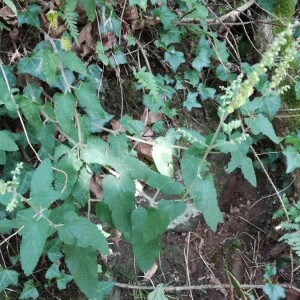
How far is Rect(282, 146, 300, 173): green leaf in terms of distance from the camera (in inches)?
91.2

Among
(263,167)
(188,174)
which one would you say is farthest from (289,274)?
(188,174)

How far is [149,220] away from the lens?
5.26ft

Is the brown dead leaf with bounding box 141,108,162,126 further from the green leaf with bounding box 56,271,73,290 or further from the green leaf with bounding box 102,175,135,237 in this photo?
the green leaf with bounding box 56,271,73,290

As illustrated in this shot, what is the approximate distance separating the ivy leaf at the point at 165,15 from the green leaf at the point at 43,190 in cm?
118

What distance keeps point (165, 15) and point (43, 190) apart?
1.31m

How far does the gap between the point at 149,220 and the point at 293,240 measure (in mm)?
890

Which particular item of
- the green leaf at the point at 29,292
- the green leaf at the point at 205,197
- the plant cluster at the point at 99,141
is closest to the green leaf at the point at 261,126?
the plant cluster at the point at 99,141

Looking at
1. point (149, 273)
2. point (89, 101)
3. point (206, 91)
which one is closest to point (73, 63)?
point (89, 101)

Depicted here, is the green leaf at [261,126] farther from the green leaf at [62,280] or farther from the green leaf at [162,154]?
the green leaf at [62,280]

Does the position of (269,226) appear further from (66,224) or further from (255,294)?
(66,224)

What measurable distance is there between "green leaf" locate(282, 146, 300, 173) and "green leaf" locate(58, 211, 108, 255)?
115cm

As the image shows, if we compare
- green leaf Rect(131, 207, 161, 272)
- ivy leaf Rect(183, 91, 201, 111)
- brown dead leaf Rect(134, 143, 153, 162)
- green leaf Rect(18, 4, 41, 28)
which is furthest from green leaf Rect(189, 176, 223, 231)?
green leaf Rect(18, 4, 41, 28)

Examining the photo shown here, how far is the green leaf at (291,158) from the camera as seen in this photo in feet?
7.60

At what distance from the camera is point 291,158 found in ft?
7.60
